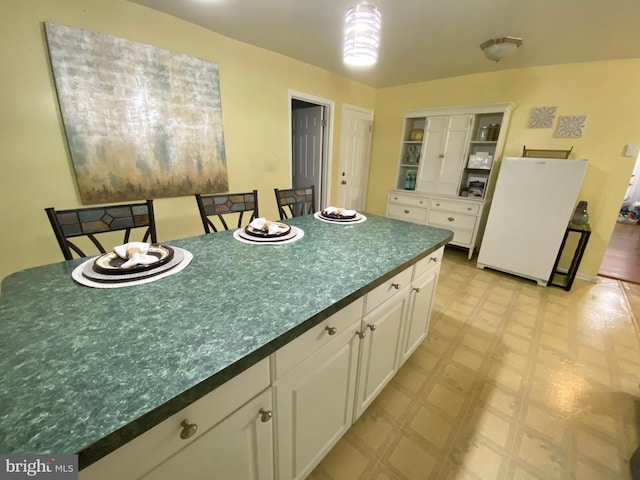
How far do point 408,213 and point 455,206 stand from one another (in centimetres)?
62

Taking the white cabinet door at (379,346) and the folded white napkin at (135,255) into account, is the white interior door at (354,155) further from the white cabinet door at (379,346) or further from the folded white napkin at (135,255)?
the folded white napkin at (135,255)

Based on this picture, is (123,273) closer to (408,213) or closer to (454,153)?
(408,213)

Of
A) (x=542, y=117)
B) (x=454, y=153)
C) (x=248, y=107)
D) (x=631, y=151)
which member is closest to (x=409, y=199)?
(x=454, y=153)

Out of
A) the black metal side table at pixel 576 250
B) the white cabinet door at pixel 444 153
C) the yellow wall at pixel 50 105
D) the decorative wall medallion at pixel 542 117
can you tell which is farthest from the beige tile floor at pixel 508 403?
the yellow wall at pixel 50 105

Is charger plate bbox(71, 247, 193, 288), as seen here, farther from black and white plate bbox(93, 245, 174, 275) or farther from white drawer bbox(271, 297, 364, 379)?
white drawer bbox(271, 297, 364, 379)

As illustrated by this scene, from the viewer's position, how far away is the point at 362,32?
1.16 m

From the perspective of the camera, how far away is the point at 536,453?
1211 mm

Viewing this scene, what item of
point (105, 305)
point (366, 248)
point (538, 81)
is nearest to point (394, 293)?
point (366, 248)

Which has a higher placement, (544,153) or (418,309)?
(544,153)

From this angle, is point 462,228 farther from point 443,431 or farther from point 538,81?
point 443,431

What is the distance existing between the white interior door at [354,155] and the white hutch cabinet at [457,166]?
648mm

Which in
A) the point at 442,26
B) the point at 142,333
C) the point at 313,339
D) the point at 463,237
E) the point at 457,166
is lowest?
the point at 463,237

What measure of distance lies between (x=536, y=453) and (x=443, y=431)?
405 mm

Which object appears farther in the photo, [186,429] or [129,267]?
[129,267]
